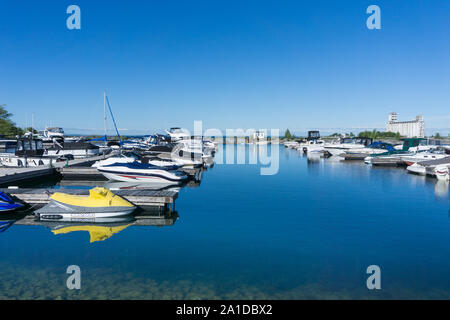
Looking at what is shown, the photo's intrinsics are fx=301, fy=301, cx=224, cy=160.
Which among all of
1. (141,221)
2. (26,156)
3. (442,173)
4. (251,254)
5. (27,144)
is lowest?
(251,254)

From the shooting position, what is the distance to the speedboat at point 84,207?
1484 cm

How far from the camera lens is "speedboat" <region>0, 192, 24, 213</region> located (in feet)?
51.4

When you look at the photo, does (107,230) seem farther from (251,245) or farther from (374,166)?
(374,166)

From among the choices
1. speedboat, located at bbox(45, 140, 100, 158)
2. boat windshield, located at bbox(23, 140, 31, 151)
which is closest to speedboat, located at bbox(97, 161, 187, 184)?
boat windshield, located at bbox(23, 140, 31, 151)

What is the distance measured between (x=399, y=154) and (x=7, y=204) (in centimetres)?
4628

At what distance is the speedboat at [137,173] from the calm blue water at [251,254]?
506 cm

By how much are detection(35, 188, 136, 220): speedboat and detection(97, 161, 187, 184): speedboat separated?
9.45 metres

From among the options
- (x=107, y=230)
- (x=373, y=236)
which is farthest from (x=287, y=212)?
(x=107, y=230)

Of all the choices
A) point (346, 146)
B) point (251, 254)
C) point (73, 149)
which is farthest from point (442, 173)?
point (73, 149)

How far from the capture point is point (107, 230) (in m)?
14.2

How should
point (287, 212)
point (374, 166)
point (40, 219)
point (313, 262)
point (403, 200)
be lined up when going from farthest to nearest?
1. point (374, 166)
2. point (403, 200)
3. point (287, 212)
4. point (40, 219)
5. point (313, 262)

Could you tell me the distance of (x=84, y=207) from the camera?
14844 mm

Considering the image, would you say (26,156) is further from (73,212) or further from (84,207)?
(84,207)

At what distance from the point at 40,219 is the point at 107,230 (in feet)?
13.0
